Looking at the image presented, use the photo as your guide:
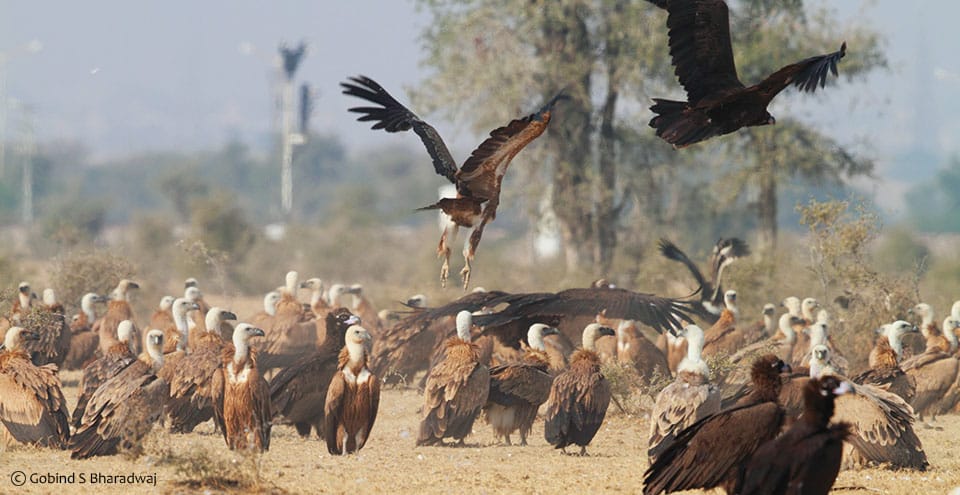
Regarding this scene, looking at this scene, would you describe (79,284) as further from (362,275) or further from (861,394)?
(362,275)

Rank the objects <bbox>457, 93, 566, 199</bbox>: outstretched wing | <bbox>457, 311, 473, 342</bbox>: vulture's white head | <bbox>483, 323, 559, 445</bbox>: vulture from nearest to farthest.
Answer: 1. <bbox>457, 93, 566, 199</bbox>: outstretched wing
2. <bbox>483, 323, 559, 445</bbox>: vulture
3. <bbox>457, 311, 473, 342</bbox>: vulture's white head

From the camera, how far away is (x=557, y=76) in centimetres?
2361

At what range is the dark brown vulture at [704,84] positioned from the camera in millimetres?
9344

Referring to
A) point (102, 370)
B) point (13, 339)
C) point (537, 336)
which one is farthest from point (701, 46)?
point (13, 339)

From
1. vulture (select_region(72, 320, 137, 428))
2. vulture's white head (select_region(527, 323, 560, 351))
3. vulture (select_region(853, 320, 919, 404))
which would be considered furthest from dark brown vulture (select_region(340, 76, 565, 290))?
vulture (select_region(853, 320, 919, 404))

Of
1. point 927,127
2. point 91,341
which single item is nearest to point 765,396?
point 91,341

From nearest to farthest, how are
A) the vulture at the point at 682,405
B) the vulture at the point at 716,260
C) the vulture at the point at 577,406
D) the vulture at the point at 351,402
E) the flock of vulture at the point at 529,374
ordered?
the flock of vulture at the point at 529,374, the vulture at the point at 682,405, the vulture at the point at 351,402, the vulture at the point at 577,406, the vulture at the point at 716,260

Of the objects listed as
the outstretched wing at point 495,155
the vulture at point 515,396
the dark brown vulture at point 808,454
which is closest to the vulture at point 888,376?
the vulture at point 515,396

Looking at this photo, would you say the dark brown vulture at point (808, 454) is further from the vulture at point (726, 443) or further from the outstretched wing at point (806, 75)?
the outstretched wing at point (806, 75)

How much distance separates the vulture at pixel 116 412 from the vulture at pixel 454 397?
2.04m

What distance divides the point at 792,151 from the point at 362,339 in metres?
14.1

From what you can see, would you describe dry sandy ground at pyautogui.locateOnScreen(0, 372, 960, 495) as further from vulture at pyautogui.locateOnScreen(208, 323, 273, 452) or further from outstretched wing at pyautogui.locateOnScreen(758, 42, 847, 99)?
outstretched wing at pyautogui.locateOnScreen(758, 42, 847, 99)

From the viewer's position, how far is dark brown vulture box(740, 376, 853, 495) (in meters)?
6.66

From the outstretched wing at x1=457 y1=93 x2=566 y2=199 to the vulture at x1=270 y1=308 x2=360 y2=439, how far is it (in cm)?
197
